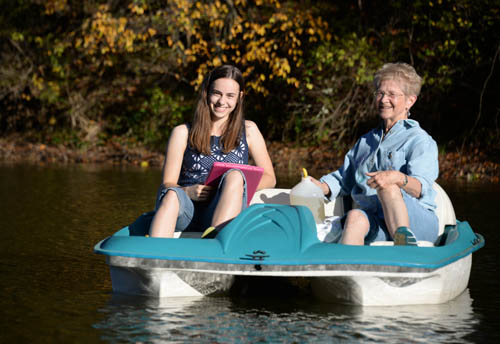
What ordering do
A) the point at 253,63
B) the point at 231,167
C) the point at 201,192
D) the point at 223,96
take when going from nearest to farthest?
the point at 231,167
the point at 201,192
the point at 223,96
the point at 253,63

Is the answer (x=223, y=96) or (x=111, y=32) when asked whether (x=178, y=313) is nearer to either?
(x=223, y=96)

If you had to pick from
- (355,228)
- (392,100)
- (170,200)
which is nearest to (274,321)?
(355,228)

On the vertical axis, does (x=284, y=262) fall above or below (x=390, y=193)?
below

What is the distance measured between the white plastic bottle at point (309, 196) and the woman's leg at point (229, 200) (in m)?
0.49

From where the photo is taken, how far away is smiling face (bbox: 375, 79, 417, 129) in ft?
17.3

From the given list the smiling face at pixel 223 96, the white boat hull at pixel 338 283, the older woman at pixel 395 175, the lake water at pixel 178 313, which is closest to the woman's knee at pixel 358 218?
the older woman at pixel 395 175

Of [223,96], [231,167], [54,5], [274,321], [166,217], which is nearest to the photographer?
[274,321]

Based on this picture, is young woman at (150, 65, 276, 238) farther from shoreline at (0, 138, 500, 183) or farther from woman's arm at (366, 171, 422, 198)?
shoreline at (0, 138, 500, 183)

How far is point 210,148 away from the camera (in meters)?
5.80

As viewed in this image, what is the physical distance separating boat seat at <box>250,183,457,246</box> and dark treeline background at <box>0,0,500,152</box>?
9659 mm

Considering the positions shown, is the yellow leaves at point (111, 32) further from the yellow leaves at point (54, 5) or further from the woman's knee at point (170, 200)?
the woman's knee at point (170, 200)

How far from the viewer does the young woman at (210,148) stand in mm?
5531

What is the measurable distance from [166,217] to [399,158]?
1.46 metres

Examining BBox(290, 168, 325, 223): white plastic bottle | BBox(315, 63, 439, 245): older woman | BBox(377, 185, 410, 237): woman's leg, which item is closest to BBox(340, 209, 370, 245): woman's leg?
BBox(315, 63, 439, 245): older woman
